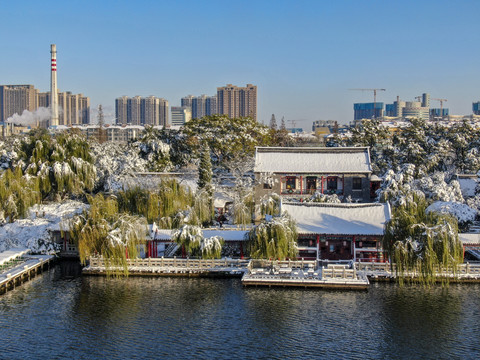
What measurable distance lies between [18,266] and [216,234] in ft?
36.3

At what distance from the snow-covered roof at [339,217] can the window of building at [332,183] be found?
10966 millimetres

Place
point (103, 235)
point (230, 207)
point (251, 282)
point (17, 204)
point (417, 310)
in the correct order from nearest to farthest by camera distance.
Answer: point (417, 310), point (251, 282), point (103, 235), point (17, 204), point (230, 207)

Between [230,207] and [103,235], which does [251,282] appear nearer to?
[103,235]

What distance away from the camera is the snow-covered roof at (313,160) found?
150 feet

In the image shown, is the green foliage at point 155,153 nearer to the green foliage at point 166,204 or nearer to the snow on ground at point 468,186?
the green foliage at point 166,204

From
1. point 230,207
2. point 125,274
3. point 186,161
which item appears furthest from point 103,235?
point 186,161

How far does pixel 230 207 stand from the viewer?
4325 cm

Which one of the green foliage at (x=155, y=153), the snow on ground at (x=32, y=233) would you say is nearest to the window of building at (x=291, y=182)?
the green foliage at (x=155, y=153)

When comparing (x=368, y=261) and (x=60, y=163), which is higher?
(x=60, y=163)

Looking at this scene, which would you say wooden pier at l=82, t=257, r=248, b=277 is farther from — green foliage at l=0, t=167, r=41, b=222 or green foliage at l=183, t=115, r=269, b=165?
green foliage at l=183, t=115, r=269, b=165

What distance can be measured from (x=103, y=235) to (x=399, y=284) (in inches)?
617

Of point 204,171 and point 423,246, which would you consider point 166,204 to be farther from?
point 423,246

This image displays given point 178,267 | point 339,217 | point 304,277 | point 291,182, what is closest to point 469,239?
point 339,217

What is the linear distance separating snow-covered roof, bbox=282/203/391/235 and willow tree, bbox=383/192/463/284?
9.45 ft
